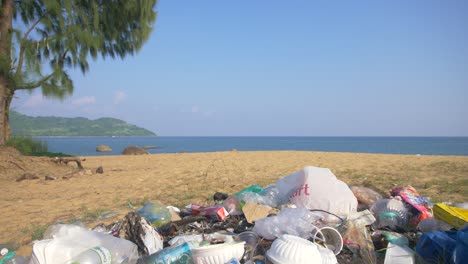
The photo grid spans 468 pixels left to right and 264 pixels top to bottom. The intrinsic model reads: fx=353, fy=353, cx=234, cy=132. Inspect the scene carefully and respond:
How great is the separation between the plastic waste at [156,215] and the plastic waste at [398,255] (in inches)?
77.7

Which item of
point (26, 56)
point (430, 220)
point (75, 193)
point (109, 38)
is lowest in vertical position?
point (75, 193)

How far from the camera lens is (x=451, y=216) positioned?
264cm

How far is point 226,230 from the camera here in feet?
9.77

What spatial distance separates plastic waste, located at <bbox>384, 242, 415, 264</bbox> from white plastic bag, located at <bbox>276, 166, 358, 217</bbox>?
67 centimetres

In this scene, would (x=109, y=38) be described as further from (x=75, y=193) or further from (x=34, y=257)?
(x=34, y=257)

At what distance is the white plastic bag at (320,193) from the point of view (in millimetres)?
3162

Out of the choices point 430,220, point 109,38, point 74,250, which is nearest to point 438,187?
point 430,220

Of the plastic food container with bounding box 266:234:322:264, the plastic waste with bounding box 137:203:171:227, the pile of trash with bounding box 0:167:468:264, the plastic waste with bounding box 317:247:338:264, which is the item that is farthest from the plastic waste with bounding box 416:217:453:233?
the plastic waste with bounding box 137:203:171:227

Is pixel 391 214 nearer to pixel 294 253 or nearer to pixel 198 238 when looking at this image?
pixel 294 253

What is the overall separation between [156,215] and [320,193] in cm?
159

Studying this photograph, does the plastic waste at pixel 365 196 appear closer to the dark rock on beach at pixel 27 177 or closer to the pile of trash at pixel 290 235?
the pile of trash at pixel 290 235

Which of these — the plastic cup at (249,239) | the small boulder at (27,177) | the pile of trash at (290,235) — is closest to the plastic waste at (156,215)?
the pile of trash at (290,235)

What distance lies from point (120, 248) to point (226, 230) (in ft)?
2.91

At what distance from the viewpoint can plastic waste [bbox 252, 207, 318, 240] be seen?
8.55 feet
